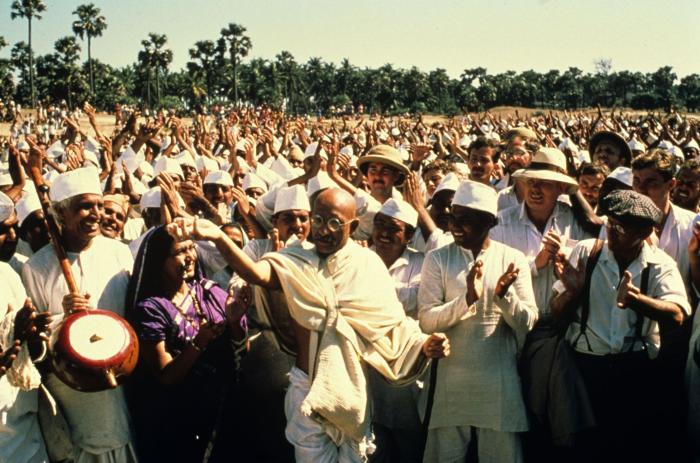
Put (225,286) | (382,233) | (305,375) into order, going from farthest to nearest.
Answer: (225,286)
(382,233)
(305,375)

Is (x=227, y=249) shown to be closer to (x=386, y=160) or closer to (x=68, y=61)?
(x=386, y=160)

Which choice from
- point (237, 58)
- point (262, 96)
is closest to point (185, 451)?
point (237, 58)

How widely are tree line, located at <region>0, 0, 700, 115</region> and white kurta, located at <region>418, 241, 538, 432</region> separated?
56.2 metres

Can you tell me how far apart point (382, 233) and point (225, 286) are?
134 cm

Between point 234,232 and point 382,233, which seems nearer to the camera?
point 382,233

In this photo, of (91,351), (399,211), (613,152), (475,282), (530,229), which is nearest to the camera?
(91,351)

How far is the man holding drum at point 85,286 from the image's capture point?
13.4 feet

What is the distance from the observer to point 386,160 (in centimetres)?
660

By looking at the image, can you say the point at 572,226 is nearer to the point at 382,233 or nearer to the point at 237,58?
the point at 382,233

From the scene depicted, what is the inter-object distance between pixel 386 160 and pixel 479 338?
2.66 meters

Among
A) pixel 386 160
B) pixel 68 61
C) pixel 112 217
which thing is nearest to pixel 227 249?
pixel 112 217

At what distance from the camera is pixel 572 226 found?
5383 millimetres

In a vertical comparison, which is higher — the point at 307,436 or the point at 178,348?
the point at 178,348

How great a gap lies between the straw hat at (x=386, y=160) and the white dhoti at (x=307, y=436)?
300 cm
